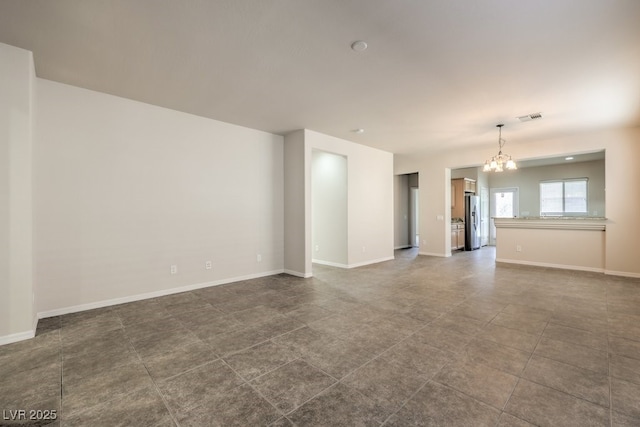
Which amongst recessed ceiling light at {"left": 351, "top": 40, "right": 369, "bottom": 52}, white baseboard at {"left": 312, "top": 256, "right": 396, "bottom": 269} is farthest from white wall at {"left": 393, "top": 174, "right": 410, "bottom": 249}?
recessed ceiling light at {"left": 351, "top": 40, "right": 369, "bottom": 52}

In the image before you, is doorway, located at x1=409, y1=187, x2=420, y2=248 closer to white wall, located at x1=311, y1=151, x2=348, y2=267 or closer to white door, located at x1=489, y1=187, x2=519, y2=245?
white door, located at x1=489, y1=187, x2=519, y2=245

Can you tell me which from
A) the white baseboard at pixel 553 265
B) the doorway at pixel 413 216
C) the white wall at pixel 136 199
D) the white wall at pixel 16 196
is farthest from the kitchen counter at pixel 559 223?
the white wall at pixel 16 196

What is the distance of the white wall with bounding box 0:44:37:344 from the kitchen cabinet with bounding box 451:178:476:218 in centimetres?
953

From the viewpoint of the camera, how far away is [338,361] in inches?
91.7

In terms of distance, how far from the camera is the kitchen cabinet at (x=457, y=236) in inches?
336

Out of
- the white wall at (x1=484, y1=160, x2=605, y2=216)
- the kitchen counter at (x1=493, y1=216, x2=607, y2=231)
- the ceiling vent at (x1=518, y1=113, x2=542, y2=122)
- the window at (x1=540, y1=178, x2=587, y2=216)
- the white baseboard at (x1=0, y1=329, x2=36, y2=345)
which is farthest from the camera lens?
the window at (x1=540, y1=178, x2=587, y2=216)

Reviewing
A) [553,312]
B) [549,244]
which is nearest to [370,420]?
[553,312]

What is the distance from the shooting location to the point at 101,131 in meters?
3.70

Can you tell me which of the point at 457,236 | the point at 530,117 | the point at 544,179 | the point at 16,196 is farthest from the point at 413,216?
the point at 16,196

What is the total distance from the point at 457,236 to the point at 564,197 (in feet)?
12.3

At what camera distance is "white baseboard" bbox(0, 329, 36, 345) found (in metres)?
2.66

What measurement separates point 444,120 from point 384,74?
2.09m

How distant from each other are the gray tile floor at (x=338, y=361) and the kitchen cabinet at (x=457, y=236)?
14.4ft

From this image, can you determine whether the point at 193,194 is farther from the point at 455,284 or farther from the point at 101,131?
the point at 455,284
